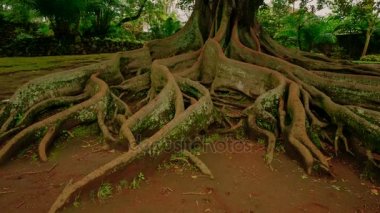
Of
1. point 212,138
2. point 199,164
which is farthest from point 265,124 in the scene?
point 199,164

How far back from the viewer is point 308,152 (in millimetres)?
3436

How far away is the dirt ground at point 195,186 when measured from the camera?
279 centimetres

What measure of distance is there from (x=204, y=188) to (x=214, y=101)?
2159 mm

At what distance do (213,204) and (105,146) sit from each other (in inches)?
62.4

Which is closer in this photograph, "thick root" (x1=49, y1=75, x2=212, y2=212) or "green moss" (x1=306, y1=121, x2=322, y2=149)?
"thick root" (x1=49, y1=75, x2=212, y2=212)

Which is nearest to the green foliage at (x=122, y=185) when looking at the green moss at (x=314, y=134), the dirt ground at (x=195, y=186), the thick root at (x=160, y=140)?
the dirt ground at (x=195, y=186)

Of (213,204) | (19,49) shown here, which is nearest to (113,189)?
(213,204)

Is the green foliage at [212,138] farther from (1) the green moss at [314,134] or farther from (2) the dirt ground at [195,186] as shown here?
(1) the green moss at [314,134]

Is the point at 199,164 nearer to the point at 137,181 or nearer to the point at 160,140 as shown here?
the point at 160,140

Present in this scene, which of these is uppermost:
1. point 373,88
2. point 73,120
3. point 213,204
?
point 373,88

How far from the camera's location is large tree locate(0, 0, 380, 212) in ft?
11.9

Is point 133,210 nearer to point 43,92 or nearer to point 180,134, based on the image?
point 180,134

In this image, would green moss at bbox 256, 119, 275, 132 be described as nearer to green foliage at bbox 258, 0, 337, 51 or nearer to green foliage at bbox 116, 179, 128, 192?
green foliage at bbox 116, 179, 128, 192

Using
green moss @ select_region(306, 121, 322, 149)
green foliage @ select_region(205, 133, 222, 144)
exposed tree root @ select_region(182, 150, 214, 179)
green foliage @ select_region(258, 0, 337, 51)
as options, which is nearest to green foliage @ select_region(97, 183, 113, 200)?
exposed tree root @ select_region(182, 150, 214, 179)
